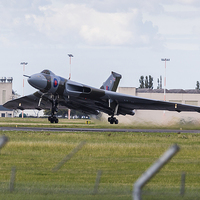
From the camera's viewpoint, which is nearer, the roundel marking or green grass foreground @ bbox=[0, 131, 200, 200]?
green grass foreground @ bbox=[0, 131, 200, 200]

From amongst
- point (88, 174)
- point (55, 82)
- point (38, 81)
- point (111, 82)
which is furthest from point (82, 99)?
point (88, 174)

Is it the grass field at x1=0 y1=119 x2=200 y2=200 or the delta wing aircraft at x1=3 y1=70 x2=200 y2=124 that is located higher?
the delta wing aircraft at x1=3 y1=70 x2=200 y2=124

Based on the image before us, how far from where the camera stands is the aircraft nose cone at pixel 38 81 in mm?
29234

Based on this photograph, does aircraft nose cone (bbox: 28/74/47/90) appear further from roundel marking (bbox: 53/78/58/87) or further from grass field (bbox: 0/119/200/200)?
grass field (bbox: 0/119/200/200)

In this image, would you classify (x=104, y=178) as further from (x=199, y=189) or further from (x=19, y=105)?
(x=19, y=105)

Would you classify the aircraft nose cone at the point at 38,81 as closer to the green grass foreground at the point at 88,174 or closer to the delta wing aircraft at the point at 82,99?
the delta wing aircraft at the point at 82,99

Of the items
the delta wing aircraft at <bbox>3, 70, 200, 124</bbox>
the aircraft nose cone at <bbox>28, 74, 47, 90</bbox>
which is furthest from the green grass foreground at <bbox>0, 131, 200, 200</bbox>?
the delta wing aircraft at <bbox>3, 70, 200, 124</bbox>

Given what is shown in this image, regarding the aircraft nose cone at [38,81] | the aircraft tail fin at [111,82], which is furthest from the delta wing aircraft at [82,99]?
the aircraft tail fin at [111,82]

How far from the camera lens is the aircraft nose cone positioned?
29.2 meters

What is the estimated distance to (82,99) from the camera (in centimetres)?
3189

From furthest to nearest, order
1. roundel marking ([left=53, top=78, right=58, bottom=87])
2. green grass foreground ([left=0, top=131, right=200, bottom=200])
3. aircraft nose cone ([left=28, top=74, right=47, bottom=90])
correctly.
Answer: roundel marking ([left=53, top=78, right=58, bottom=87])
aircraft nose cone ([left=28, top=74, right=47, bottom=90])
green grass foreground ([left=0, top=131, right=200, bottom=200])

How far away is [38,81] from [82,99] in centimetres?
445

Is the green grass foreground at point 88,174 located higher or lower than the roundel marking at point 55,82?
lower

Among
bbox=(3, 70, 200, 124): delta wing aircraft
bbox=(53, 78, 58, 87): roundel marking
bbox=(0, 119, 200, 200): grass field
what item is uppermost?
bbox=(53, 78, 58, 87): roundel marking
